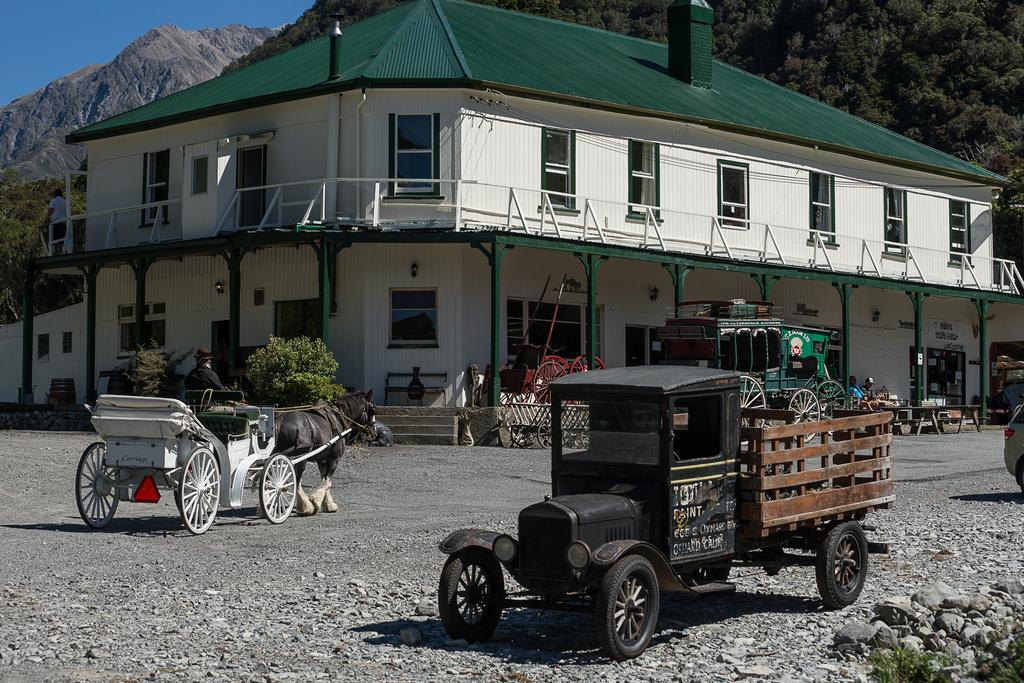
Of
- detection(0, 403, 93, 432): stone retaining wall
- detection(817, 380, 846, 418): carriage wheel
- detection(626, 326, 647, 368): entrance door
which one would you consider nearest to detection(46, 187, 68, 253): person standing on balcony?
detection(0, 403, 93, 432): stone retaining wall

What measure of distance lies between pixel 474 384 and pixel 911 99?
159 ft

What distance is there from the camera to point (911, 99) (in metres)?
70.2

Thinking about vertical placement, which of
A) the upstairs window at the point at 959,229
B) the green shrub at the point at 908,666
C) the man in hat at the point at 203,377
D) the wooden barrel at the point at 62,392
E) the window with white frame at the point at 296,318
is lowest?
the green shrub at the point at 908,666

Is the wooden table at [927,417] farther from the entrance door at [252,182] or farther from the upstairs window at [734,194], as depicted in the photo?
the entrance door at [252,182]

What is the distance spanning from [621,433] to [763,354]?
15002 millimetres

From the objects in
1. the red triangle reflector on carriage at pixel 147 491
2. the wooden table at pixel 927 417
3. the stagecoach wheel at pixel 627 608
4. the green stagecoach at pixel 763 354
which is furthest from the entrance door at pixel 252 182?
the stagecoach wheel at pixel 627 608

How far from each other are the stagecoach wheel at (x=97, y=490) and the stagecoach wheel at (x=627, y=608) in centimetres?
753

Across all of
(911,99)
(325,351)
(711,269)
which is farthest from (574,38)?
(911,99)

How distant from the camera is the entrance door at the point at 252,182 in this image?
101 ft

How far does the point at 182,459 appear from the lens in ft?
48.2

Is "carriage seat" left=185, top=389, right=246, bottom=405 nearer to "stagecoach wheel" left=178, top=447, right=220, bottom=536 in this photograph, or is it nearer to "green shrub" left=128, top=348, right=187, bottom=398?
"stagecoach wheel" left=178, top=447, right=220, bottom=536

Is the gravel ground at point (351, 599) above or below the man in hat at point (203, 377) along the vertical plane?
below

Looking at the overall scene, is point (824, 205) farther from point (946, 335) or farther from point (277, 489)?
point (277, 489)

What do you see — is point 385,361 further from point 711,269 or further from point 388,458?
point 711,269
